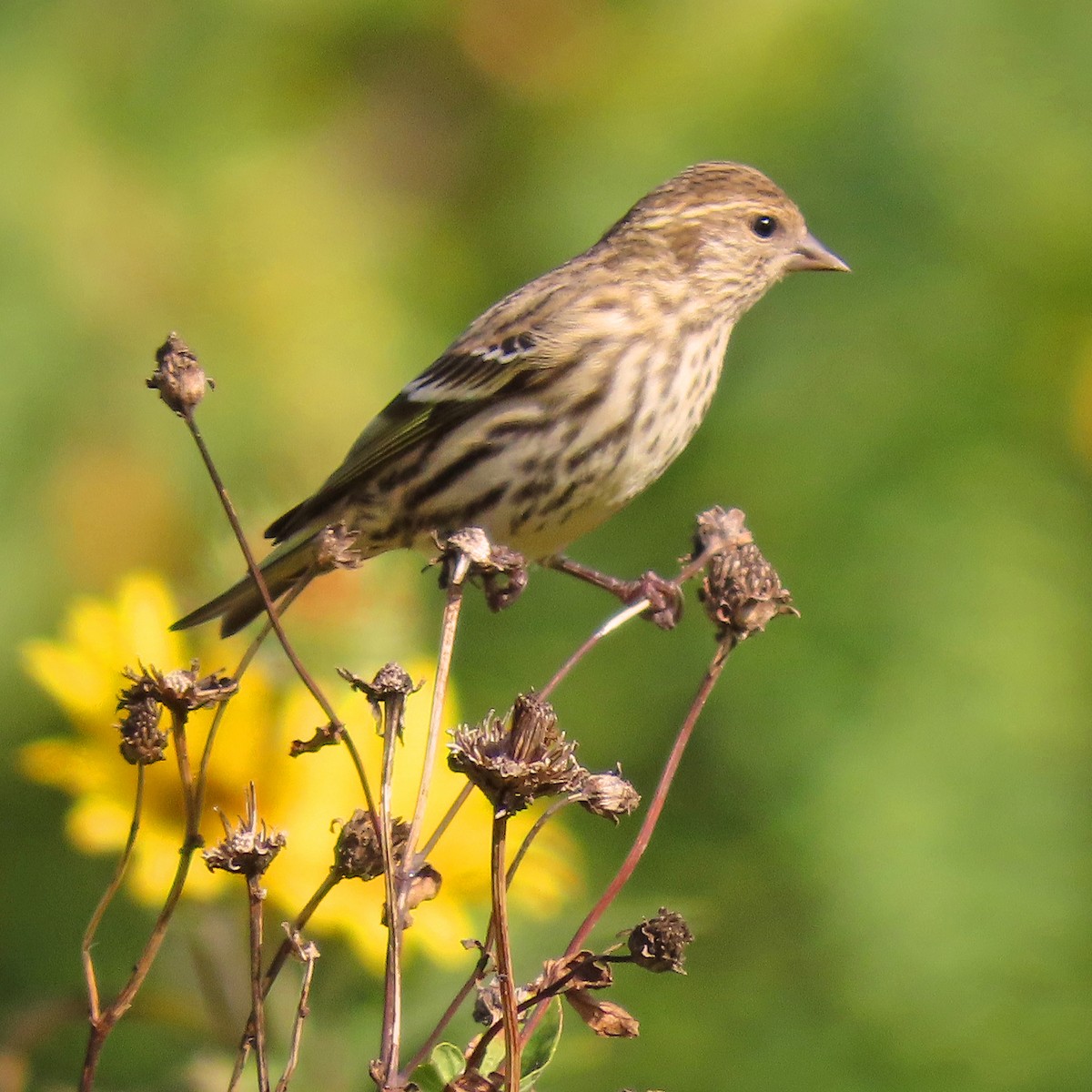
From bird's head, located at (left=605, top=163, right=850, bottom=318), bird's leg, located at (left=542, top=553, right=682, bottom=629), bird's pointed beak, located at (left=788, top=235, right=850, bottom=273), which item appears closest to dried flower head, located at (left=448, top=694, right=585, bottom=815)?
bird's leg, located at (left=542, top=553, right=682, bottom=629)

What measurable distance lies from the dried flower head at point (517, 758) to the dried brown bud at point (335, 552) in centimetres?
43

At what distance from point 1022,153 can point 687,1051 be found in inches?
115

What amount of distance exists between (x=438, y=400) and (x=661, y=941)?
8.71 ft

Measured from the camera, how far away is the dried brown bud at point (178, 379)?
2000 millimetres

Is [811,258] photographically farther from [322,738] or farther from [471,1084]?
Result: [471,1084]

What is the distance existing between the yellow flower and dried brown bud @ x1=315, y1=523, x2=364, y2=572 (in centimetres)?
101

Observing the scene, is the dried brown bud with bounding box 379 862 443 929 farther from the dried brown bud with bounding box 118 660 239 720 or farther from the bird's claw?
the bird's claw

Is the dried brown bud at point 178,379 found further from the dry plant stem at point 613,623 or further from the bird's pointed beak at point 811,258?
the bird's pointed beak at point 811,258

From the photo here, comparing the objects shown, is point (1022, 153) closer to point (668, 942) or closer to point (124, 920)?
point (124, 920)

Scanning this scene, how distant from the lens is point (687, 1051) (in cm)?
462

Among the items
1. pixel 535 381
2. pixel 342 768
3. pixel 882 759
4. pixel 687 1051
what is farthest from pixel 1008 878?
pixel 342 768

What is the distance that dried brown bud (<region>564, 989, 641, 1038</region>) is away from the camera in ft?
6.02

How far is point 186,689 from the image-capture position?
188 cm

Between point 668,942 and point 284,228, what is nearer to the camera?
point 668,942
